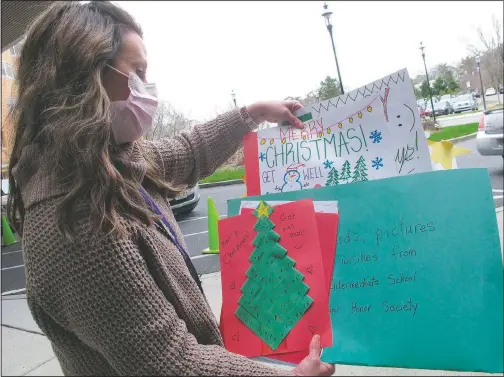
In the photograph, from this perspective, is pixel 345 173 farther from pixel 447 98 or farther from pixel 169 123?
pixel 447 98

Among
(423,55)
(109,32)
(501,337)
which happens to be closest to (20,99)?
(109,32)

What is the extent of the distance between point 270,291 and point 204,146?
444 millimetres

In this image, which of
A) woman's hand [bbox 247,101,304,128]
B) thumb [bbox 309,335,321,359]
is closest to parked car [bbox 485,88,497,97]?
woman's hand [bbox 247,101,304,128]

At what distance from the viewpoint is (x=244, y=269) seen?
98 cm

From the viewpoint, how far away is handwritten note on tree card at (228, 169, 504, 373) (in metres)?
0.75

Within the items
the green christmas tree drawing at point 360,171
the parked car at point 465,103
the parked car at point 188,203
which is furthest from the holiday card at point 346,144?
the parked car at point 465,103

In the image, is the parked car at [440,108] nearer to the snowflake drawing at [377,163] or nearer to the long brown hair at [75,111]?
the snowflake drawing at [377,163]

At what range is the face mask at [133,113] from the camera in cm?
85

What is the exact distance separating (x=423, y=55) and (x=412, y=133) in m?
1.40

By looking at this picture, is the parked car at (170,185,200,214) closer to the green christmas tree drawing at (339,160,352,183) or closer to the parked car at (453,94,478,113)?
the parked car at (453,94,478,113)

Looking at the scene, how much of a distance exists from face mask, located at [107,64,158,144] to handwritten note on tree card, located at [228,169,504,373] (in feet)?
1.37

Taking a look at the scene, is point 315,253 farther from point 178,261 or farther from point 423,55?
point 423,55

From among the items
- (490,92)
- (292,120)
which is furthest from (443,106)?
(292,120)

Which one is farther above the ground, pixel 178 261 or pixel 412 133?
pixel 412 133
